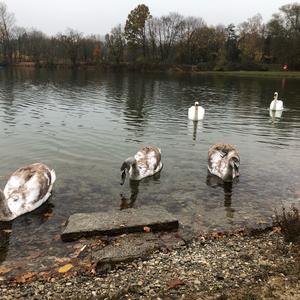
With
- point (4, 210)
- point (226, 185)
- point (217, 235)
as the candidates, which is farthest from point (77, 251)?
point (226, 185)

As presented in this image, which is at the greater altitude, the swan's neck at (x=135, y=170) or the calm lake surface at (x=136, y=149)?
the swan's neck at (x=135, y=170)

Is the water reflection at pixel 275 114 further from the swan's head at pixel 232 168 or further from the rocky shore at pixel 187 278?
the rocky shore at pixel 187 278

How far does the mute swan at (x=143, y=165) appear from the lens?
1309 centimetres

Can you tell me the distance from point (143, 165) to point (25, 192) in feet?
15.1

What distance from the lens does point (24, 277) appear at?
299 inches

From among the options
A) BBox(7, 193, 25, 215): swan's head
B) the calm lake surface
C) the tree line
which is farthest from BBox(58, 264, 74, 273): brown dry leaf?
the tree line

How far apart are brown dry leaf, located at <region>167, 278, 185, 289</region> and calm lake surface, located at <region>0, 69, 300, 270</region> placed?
2733mm

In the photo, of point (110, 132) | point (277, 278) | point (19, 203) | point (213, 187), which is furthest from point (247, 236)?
point (110, 132)

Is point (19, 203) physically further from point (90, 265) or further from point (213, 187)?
point (213, 187)

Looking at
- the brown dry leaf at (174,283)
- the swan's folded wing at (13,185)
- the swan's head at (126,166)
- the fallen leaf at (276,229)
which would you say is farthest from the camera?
the swan's head at (126,166)

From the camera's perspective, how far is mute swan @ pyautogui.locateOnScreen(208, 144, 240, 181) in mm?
13750

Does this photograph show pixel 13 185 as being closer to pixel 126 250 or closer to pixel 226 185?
pixel 126 250

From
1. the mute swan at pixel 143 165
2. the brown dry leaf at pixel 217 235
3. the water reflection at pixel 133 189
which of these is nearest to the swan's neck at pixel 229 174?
the water reflection at pixel 133 189

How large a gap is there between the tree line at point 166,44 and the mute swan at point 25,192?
89.5 m
